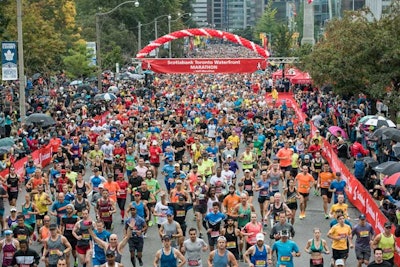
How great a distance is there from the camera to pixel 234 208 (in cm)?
1605

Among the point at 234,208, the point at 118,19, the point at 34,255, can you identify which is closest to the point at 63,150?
the point at 234,208

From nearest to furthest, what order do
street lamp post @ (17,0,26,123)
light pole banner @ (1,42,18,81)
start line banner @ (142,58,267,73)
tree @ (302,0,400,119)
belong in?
1. light pole banner @ (1,42,18,81)
2. street lamp post @ (17,0,26,123)
3. tree @ (302,0,400,119)
4. start line banner @ (142,58,267,73)

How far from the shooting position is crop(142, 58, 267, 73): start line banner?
153 ft

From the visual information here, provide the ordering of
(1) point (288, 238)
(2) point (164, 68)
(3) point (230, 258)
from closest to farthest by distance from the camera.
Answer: (3) point (230, 258) < (1) point (288, 238) < (2) point (164, 68)

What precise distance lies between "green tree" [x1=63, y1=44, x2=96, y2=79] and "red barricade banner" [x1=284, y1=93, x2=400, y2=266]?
2968cm

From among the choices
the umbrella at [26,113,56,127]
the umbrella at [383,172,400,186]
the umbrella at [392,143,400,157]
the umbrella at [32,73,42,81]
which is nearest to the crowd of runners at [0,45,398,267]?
the umbrella at [26,113,56,127]

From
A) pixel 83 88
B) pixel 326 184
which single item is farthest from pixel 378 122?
pixel 83 88

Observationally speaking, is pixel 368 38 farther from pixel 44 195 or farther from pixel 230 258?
pixel 230 258

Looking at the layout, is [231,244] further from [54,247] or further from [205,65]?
[205,65]

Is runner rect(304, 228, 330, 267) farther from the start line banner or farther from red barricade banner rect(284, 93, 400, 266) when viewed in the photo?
the start line banner

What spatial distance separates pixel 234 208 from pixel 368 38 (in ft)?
55.6

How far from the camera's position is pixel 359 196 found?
19.5 meters

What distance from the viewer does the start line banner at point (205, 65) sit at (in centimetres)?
4666

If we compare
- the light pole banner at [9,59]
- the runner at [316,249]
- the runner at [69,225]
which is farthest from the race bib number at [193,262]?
the light pole banner at [9,59]
